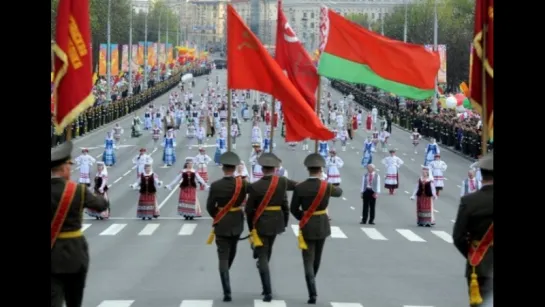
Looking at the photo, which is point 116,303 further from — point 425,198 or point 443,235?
point 425,198

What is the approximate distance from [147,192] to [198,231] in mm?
3362

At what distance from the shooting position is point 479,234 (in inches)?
448

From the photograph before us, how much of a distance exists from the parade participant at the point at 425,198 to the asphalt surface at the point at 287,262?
302 millimetres

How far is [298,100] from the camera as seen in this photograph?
1788 centimetres

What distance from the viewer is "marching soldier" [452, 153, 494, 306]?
11.2m

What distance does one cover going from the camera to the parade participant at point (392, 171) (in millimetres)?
42906

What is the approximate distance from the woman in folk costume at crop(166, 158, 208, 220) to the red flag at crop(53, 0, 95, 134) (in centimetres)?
2083

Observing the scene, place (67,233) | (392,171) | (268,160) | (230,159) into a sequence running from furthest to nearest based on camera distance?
(392,171) < (268,160) < (230,159) < (67,233)

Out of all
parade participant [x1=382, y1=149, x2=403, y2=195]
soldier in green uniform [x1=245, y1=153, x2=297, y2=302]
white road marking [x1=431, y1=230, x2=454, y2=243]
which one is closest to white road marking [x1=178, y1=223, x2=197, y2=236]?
white road marking [x1=431, y1=230, x2=454, y2=243]

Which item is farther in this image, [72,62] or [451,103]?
[451,103]

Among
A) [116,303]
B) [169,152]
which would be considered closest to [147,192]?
[116,303]

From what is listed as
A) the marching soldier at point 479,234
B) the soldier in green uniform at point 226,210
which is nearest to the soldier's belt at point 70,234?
the marching soldier at point 479,234

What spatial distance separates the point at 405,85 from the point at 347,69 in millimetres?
1971
